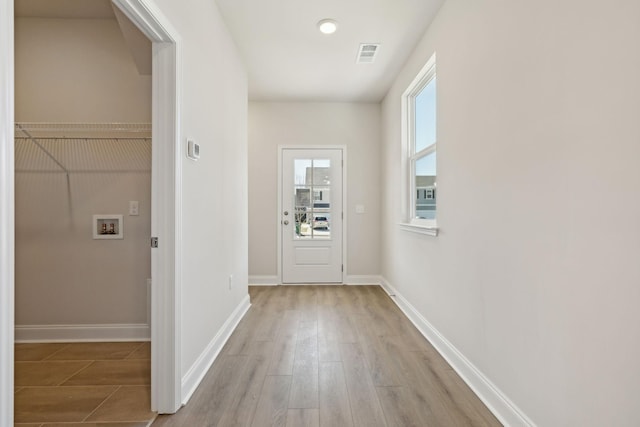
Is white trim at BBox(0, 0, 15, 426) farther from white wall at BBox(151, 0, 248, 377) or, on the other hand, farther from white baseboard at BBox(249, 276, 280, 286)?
white baseboard at BBox(249, 276, 280, 286)

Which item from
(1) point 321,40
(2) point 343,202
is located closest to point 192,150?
(1) point 321,40

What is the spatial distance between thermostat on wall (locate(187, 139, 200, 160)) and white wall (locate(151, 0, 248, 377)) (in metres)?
0.04

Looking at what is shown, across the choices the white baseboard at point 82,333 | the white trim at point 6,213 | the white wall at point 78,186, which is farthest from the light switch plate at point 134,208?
the white trim at point 6,213

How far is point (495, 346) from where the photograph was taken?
172 cm

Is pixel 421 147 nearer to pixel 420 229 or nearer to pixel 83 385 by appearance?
pixel 420 229

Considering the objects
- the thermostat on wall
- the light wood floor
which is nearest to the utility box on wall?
the thermostat on wall

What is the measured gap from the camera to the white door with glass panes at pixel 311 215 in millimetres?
4586

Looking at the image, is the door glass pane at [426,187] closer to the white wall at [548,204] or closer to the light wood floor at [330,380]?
the white wall at [548,204]

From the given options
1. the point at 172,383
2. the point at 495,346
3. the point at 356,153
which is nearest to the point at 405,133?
the point at 356,153

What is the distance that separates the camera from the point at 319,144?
461cm

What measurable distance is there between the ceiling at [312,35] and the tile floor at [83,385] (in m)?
2.62

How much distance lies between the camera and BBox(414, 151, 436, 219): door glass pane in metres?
2.91

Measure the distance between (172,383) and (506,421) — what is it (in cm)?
170

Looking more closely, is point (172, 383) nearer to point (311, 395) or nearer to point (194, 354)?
point (194, 354)
